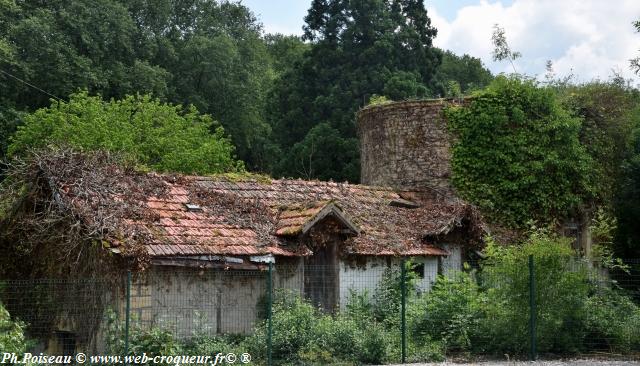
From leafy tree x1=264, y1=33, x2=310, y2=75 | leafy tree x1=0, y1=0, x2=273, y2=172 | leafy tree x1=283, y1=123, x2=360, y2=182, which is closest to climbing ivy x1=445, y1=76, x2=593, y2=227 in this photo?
leafy tree x1=283, y1=123, x2=360, y2=182

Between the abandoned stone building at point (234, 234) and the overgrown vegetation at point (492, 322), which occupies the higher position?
the abandoned stone building at point (234, 234)

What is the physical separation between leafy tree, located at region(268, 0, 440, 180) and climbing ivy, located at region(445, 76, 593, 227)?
49.2 feet

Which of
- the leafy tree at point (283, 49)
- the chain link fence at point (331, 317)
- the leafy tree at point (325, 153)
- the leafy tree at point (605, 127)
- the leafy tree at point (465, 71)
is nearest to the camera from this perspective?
the chain link fence at point (331, 317)

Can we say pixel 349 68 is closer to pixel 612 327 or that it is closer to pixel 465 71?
pixel 465 71

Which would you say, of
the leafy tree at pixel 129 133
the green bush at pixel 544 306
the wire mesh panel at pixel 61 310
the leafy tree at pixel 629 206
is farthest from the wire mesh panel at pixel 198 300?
the leafy tree at pixel 629 206

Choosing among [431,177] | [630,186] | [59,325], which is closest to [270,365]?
[59,325]

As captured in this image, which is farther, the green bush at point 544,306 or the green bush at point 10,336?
the green bush at point 544,306

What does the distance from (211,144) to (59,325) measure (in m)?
18.1

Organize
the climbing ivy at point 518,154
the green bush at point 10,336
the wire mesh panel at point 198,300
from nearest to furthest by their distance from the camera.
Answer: the green bush at point 10,336 → the wire mesh panel at point 198,300 → the climbing ivy at point 518,154

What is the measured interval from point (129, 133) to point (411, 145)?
11164mm

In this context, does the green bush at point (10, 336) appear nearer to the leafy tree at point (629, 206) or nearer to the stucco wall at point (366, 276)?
the stucco wall at point (366, 276)

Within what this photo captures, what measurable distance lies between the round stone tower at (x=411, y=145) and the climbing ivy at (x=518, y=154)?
1.30 ft

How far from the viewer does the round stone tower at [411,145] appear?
2711cm

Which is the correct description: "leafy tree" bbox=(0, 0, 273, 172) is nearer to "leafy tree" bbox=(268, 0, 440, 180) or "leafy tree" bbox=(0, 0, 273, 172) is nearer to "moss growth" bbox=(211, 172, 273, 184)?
"leafy tree" bbox=(268, 0, 440, 180)
